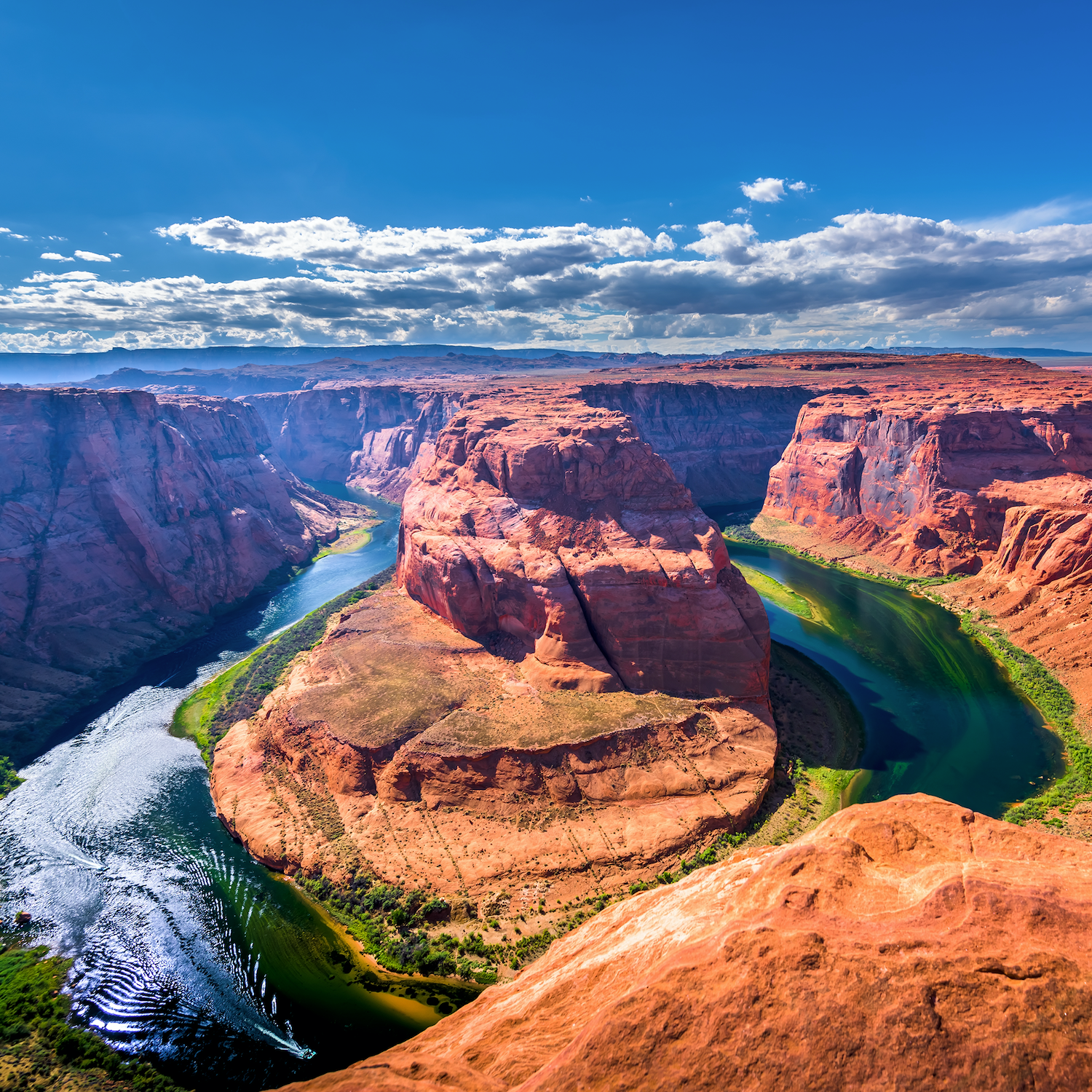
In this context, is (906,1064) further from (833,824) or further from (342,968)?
(342,968)

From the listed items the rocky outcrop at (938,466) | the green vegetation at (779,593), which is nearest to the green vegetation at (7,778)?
the green vegetation at (779,593)

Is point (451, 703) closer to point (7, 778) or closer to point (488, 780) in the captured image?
point (488, 780)

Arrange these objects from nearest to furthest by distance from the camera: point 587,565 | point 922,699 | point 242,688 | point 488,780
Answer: point 488,780
point 587,565
point 922,699
point 242,688

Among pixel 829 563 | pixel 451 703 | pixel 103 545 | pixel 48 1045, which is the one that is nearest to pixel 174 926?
pixel 48 1045

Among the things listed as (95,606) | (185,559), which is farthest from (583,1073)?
(185,559)

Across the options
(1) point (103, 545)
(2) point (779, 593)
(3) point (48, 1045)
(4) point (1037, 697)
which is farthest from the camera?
(2) point (779, 593)

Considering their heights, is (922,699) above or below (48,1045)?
above

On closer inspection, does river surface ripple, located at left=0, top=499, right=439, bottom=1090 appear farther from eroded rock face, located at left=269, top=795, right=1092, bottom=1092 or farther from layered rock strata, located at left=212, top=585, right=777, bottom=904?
eroded rock face, located at left=269, top=795, right=1092, bottom=1092
